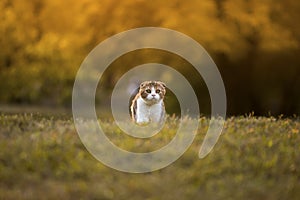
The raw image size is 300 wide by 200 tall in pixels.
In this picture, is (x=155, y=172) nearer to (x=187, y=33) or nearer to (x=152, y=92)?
(x=152, y=92)

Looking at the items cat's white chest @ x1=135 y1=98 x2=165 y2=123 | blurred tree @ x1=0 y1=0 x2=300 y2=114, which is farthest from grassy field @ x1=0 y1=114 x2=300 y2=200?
blurred tree @ x1=0 y1=0 x2=300 y2=114

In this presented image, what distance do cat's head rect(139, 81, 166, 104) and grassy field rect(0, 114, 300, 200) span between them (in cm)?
192

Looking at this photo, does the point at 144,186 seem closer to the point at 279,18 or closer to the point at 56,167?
the point at 56,167

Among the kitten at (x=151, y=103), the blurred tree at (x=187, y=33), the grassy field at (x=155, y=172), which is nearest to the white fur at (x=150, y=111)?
the kitten at (x=151, y=103)

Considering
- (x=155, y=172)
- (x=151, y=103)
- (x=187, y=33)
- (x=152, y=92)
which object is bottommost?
(x=155, y=172)

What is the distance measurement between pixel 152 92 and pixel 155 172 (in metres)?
4.58

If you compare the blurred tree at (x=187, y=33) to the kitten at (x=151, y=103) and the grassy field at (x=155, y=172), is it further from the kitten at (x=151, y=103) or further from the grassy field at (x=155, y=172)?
the grassy field at (x=155, y=172)

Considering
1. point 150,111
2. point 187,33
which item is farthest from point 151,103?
point 187,33

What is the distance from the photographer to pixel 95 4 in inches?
1022

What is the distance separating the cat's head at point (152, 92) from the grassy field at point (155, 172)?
1924mm

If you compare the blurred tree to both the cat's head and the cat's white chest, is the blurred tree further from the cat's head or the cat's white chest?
the cat's white chest

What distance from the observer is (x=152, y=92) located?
642 inches

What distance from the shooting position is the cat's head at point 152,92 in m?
16.2

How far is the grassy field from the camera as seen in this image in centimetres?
1100
